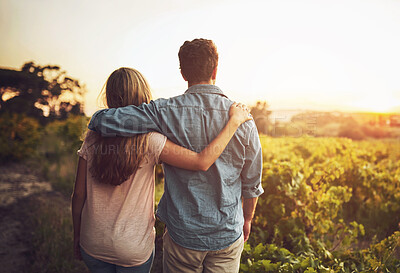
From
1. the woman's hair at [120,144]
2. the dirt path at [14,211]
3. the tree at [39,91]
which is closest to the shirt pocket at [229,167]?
the woman's hair at [120,144]

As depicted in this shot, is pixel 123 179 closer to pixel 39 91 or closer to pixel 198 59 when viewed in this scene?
pixel 198 59

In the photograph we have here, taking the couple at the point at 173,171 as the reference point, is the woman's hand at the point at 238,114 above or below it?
above

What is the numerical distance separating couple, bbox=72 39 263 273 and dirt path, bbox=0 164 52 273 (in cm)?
294

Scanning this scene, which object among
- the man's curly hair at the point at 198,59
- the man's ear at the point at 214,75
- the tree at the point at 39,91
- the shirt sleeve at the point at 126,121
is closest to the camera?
the shirt sleeve at the point at 126,121

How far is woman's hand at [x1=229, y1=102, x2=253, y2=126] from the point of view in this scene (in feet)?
4.94

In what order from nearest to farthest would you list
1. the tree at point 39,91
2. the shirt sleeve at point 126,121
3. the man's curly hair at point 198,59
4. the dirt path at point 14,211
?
the shirt sleeve at point 126,121 → the man's curly hair at point 198,59 → the dirt path at point 14,211 → the tree at point 39,91

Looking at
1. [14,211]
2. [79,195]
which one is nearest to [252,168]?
[79,195]

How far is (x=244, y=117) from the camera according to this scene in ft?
5.09

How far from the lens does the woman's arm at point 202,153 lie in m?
1.46

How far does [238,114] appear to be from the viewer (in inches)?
60.1

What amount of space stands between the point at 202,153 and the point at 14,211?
18.7ft

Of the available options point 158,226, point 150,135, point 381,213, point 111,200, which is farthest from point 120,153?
point 381,213

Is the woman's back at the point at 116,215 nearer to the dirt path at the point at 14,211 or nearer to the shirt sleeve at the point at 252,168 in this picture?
the shirt sleeve at the point at 252,168

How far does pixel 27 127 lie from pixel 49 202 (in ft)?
19.2
